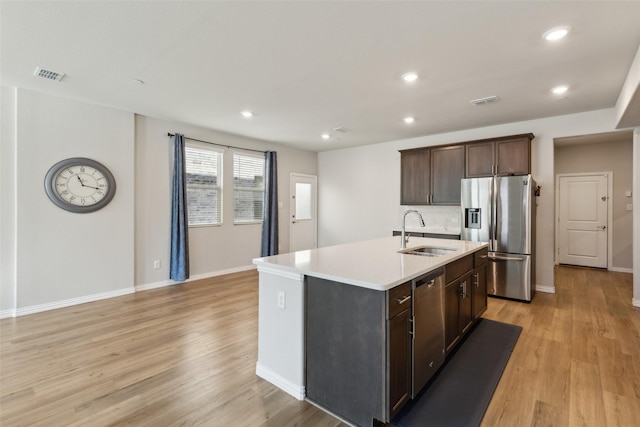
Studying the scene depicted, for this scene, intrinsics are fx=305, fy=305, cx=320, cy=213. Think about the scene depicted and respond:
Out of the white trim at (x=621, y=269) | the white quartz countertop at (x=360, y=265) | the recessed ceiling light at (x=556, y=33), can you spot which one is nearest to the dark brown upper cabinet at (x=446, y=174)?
the white quartz countertop at (x=360, y=265)

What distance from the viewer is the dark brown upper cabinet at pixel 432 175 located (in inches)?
199

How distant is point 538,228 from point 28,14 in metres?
6.14

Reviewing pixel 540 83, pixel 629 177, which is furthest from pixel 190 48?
pixel 629 177

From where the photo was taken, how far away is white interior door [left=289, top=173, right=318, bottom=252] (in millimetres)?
6996

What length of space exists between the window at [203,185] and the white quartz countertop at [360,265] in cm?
328

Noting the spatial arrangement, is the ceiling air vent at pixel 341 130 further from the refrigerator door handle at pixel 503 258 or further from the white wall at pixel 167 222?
the refrigerator door handle at pixel 503 258

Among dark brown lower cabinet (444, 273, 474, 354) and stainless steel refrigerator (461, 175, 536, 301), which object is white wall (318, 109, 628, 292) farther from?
dark brown lower cabinet (444, 273, 474, 354)

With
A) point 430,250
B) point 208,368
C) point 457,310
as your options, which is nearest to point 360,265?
point 457,310

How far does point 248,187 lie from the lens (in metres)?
6.07

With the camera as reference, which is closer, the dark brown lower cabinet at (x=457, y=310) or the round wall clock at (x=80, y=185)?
the dark brown lower cabinet at (x=457, y=310)

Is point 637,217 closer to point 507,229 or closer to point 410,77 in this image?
point 507,229

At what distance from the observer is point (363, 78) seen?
10.3ft

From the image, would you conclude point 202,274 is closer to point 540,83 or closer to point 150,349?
point 150,349

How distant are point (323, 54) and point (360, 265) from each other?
1.83 meters
